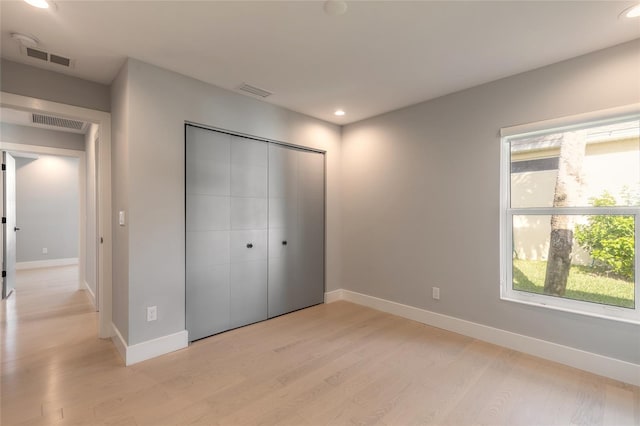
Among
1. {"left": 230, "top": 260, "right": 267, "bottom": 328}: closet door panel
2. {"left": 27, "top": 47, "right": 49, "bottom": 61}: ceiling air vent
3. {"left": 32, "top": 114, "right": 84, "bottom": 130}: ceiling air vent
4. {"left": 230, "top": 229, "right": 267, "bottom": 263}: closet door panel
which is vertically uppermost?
{"left": 27, "top": 47, "right": 49, "bottom": 61}: ceiling air vent

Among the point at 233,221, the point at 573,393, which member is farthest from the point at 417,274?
the point at 233,221

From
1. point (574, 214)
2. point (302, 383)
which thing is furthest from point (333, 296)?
point (574, 214)

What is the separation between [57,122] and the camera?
377cm

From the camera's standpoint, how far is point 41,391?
2025 mm

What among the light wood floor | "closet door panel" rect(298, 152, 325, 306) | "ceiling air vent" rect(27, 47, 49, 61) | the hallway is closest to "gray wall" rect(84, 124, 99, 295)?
the hallway

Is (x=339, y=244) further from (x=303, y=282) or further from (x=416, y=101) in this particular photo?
(x=416, y=101)

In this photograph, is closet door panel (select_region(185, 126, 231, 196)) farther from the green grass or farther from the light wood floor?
the green grass

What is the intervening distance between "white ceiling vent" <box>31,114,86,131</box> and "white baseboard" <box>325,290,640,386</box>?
451cm

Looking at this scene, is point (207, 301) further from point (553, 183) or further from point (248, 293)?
point (553, 183)

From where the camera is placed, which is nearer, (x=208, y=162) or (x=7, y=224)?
(x=208, y=162)

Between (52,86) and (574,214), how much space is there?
4.67 m

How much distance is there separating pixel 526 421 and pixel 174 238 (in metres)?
2.89

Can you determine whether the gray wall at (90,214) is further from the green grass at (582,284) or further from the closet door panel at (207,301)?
the green grass at (582,284)

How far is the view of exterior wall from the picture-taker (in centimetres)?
229
